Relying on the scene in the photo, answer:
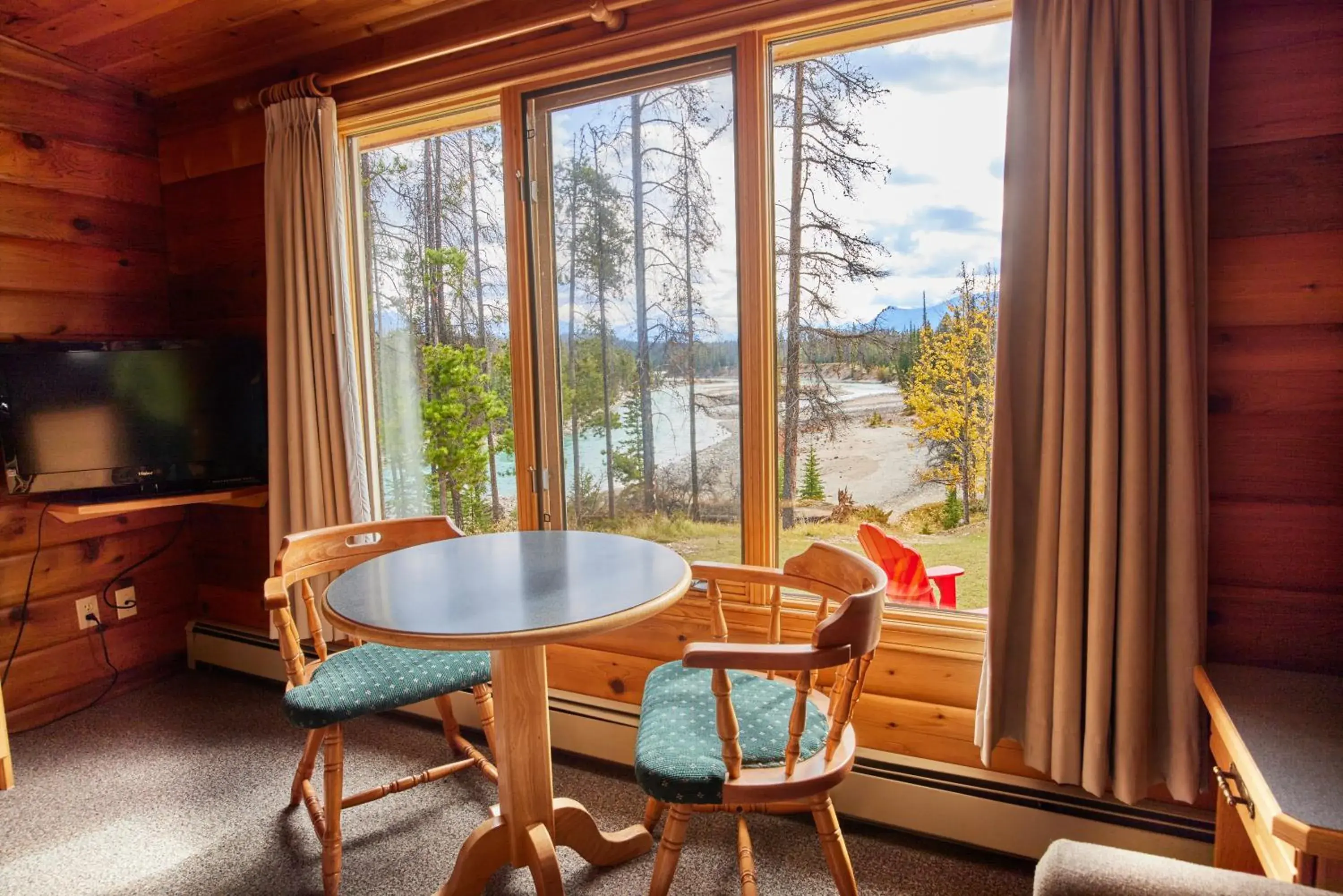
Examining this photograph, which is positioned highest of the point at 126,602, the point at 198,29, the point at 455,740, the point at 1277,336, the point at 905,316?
the point at 198,29

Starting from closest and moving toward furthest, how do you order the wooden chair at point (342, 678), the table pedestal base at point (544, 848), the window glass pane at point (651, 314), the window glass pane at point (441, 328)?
the table pedestal base at point (544, 848) → the wooden chair at point (342, 678) → the window glass pane at point (651, 314) → the window glass pane at point (441, 328)

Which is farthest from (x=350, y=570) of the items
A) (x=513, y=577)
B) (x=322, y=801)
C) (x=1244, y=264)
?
(x=1244, y=264)

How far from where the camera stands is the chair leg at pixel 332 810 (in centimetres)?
182

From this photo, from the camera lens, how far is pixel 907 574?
210cm

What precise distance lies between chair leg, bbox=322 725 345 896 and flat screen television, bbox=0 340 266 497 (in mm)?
1504

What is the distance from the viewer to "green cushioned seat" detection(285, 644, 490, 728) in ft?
5.75

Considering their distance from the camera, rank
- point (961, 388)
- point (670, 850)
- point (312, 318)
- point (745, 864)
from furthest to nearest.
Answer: point (312, 318), point (961, 388), point (745, 864), point (670, 850)

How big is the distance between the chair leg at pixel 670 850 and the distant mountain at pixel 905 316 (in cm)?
133

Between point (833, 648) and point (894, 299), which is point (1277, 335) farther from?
point (833, 648)

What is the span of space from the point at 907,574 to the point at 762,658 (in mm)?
909

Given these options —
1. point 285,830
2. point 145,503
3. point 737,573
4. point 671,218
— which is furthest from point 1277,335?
point 145,503

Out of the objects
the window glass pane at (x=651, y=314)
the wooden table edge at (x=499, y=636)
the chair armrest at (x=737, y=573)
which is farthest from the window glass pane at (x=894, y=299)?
the wooden table edge at (x=499, y=636)

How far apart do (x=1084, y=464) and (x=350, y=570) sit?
1674 mm

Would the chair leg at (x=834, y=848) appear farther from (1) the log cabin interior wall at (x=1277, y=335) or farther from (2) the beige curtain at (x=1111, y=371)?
(1) the log cabin interior wall at (x=1277, y=335)
